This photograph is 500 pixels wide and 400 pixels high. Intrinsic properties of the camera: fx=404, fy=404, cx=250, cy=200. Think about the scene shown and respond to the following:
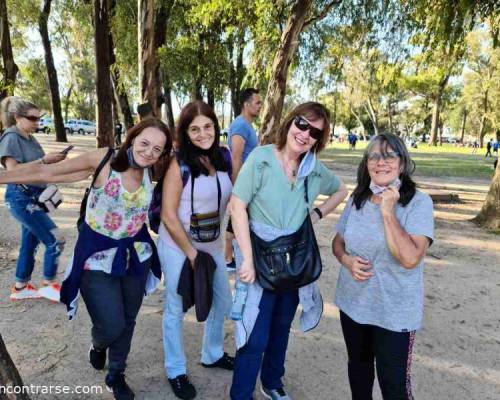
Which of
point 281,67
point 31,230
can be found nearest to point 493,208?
point 281,67

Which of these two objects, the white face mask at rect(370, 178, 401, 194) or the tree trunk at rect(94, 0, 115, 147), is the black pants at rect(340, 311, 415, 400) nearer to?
the white face mask at rect(370, 178, 401, 194)

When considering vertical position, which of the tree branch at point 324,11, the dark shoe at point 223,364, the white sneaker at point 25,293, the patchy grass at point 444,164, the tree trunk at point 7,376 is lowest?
the dark shoe at point 223,364

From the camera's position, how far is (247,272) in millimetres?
2160

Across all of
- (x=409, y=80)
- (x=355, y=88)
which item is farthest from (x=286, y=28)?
(x=409, y=80)

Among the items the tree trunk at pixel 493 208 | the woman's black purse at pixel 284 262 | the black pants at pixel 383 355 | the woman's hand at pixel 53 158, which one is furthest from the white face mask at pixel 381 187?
the tree trunk at pixel 493 208

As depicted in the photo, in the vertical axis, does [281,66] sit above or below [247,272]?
above

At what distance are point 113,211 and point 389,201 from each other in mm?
1531

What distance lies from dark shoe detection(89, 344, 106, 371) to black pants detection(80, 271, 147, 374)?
24cm

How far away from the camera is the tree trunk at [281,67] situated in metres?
8.46

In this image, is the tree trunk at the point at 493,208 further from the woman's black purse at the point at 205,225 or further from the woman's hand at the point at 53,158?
the woman's hand at the point at 53,158

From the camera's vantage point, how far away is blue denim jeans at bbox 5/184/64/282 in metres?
3.58

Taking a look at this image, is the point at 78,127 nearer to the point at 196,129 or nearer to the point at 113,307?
the point at 196,129

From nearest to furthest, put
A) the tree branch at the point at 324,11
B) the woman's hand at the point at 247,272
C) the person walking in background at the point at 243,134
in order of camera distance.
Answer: the woman's hand at the point at 247,272 < the person walking in background at the point at 243,134 < the tree branch at the point at 324,11

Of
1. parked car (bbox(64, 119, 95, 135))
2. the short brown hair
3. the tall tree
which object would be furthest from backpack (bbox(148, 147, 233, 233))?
parked car (bbox(64, 119, 95, 135))
